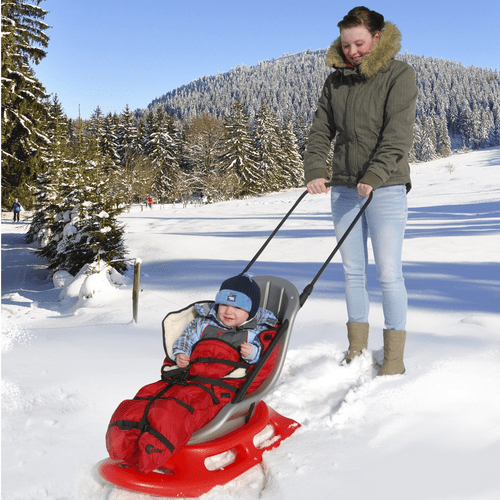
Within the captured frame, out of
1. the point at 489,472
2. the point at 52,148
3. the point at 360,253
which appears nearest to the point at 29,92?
the point at 52,148

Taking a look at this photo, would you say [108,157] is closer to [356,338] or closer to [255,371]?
[356,338]

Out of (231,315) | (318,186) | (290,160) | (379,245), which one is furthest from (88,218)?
(290,160)

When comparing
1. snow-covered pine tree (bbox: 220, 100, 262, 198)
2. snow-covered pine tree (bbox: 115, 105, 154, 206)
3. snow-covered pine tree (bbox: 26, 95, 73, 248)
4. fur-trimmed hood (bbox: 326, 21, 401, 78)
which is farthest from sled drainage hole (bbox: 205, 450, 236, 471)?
snow-covered pine tree (bbox: 220, 100, 262, 198)

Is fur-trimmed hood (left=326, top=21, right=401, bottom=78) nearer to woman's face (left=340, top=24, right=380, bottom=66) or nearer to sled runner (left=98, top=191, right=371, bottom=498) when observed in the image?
woman's face (left=340, top=24, right=380, bottom=66)

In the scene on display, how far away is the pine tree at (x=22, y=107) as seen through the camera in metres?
17.6

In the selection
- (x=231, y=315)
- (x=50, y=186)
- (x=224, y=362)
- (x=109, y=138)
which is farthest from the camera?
(x=109, y=138)

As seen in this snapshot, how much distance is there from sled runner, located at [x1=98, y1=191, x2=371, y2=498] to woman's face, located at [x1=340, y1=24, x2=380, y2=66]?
4.89 feet

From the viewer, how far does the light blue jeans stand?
2906mm

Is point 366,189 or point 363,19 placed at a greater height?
point 363,19

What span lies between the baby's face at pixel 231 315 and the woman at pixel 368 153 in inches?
37.6

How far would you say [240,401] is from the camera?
2229 mm

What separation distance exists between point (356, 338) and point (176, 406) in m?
1.59

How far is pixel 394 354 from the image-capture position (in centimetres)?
300

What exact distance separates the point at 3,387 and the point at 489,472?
284 centimetres
